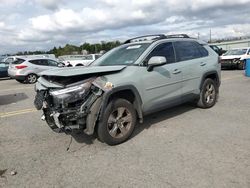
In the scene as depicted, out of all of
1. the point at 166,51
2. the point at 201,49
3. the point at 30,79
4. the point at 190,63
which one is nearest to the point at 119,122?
the point at 166,51

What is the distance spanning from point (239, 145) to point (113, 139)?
207 centimetres

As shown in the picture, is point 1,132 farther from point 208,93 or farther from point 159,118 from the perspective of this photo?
point 208,93

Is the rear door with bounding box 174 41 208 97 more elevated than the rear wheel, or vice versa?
the rear door with bounding box 174 41 208 97

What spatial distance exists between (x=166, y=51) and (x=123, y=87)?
1723mm

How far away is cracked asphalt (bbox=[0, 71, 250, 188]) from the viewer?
→ 12.5ft

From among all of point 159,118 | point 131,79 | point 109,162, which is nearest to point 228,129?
point 159,118

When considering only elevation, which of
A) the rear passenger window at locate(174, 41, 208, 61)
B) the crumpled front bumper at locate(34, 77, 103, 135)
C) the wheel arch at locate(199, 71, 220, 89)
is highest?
the rear passenger window at locate(174, 41, 208, 61)

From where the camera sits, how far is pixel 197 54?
23.3 ft

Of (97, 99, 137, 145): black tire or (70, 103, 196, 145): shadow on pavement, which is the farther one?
(70, 103, 196, 145): shadow on pavement

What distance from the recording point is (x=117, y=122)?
5.06 metres

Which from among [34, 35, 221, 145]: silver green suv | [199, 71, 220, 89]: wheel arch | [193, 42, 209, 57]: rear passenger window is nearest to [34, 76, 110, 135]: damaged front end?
[34, 35, 221, 145]: silver green suv

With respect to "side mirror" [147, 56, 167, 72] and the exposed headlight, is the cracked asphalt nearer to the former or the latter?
the exposed headlight

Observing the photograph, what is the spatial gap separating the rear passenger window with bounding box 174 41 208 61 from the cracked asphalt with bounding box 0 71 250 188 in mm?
1356

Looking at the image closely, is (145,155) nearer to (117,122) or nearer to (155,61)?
(117,122)
